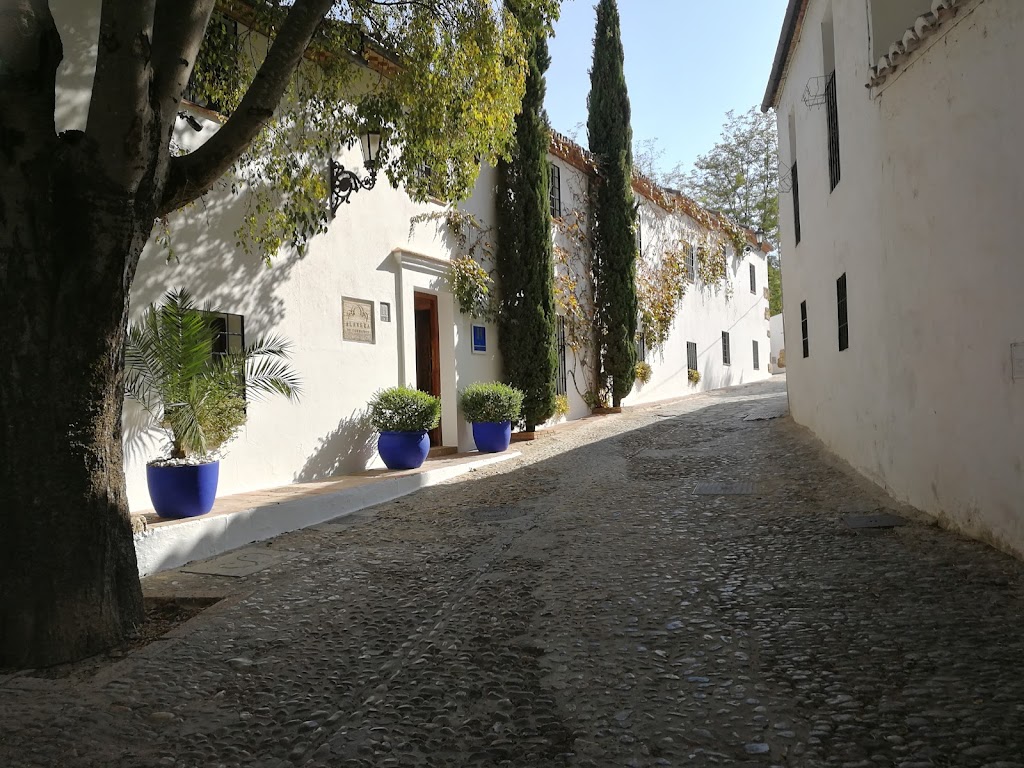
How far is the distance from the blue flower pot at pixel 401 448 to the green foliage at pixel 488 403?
6.36 ft

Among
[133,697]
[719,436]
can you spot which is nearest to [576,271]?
[719,436]

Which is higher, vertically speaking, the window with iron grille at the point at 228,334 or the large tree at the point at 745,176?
the large tree at the point at 745,176

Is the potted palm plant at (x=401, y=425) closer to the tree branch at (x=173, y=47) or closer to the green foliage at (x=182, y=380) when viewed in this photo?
the green foliage at (x=182, y=380)

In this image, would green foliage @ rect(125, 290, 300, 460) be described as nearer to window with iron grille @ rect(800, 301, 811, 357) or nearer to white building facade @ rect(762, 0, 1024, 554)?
white building facade @ rect(762, 0, 1024, 554)

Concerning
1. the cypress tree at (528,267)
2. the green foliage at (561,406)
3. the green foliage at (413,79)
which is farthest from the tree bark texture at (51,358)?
the green foliage at (561,406)

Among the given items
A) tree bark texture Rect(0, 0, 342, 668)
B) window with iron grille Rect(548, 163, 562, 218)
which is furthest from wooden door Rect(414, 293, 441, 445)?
tree bark texture Rect(0, 0, 342, 668)

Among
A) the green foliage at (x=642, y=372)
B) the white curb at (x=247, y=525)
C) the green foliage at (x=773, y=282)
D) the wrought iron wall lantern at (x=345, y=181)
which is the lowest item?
the white curb at (x=247, y=525)

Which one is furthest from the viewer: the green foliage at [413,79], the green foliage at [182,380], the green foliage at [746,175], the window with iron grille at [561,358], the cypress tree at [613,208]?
the green foliage at [746,175]

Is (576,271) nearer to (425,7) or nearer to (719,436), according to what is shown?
(719,436)

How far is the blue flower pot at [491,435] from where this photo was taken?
11609 millimetres

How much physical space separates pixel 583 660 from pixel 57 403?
2833mm

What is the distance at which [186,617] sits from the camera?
461 cm

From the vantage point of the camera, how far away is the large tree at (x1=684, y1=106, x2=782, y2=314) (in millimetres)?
35031

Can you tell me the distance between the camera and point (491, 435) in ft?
38.1
